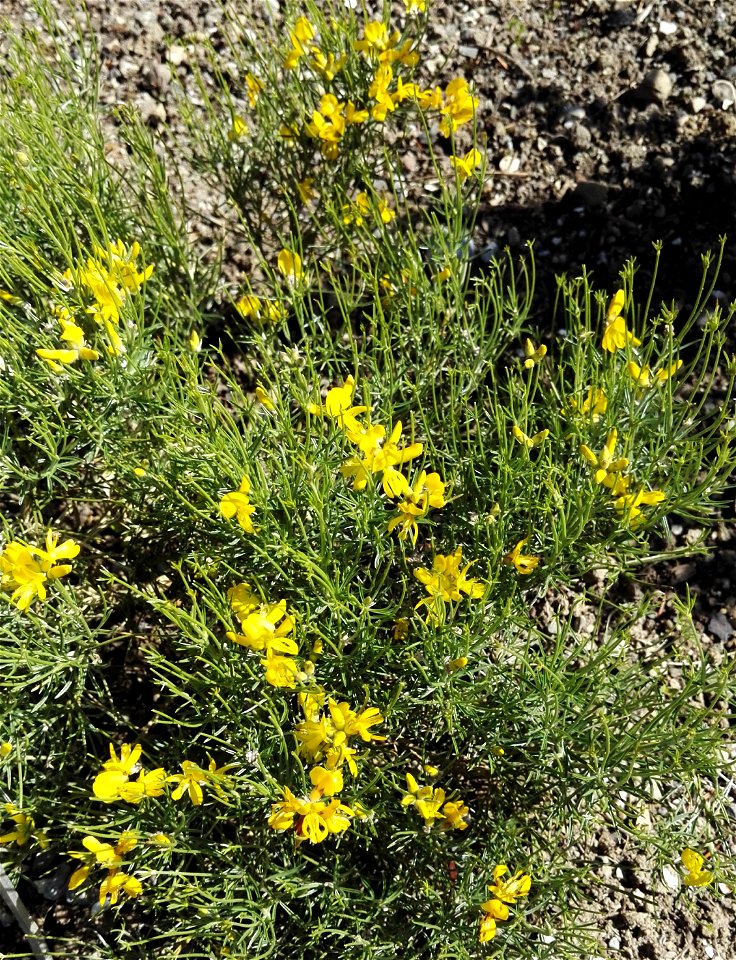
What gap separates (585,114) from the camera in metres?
3.64

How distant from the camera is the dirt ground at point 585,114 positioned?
328 cm

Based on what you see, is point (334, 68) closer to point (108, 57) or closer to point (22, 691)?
point (108, 57)

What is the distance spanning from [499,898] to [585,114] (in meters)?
3.21

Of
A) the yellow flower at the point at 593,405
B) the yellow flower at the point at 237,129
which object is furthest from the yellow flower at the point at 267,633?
the yellow flower at the point at 237,129

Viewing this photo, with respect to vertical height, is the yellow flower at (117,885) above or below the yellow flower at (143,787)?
below

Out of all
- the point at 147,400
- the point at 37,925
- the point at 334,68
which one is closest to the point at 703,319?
the point at 334,68

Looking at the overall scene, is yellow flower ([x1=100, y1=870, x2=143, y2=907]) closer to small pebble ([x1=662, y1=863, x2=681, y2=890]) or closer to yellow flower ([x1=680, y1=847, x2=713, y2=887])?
yellow flower ([x1=680, y1=847, x2=713, y2=887])

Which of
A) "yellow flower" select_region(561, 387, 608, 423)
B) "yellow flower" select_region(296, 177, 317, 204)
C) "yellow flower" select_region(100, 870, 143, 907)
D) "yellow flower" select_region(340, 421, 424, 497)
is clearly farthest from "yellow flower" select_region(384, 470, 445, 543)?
"yellow flower" select_region(296, 177, 317, 204)

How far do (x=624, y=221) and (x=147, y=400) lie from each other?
219 centimetres

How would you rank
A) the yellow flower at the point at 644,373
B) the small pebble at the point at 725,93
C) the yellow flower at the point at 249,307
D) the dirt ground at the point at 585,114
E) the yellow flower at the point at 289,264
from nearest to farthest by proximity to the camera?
the yellow flower at the point at 644,373 < the yellow flower at the point at 249,307 < the yellow flower at the point at 289,264 < the dirt ground at the point at 585,114 < the small pebble at the point at 725,93

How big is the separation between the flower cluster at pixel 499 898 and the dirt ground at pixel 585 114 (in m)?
1.27

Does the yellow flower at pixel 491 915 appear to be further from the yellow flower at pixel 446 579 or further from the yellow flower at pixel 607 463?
the yellow flower at pixel 607 463

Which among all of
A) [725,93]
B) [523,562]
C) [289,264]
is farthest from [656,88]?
[523,562]

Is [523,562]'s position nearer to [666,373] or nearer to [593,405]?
[593,405]
